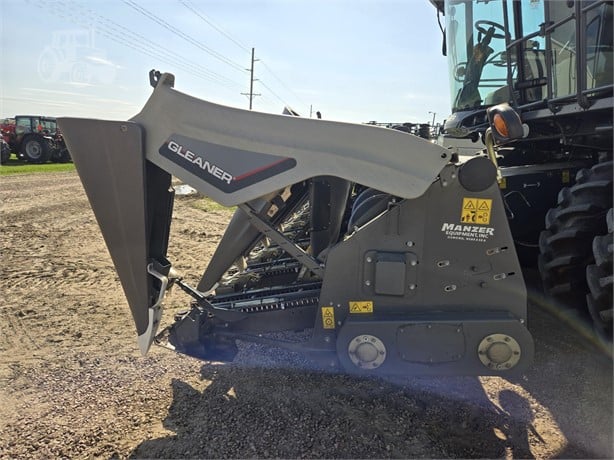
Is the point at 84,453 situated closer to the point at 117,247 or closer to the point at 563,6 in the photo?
the point at 117,247

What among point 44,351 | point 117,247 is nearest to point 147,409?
point 117,247

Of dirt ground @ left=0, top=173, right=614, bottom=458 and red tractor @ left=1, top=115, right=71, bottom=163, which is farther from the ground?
red tractor @ left=1, top=115, right=71, bottom=163

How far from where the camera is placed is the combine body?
2.24 metres

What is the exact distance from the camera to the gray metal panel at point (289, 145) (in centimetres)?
221

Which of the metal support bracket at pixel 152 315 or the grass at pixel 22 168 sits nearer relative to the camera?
the metal support bracket at pixel 152 315

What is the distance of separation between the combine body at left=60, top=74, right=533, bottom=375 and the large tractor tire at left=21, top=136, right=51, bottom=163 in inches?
810

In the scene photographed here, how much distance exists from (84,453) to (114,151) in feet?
4.71

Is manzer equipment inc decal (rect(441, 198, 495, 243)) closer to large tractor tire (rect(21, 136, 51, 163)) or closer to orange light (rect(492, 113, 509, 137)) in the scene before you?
orange light (rect(492, 113, 509, 137))

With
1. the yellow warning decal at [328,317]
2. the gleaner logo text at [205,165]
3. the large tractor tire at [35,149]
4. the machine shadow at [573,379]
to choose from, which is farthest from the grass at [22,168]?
the machine shadow at [573,379]

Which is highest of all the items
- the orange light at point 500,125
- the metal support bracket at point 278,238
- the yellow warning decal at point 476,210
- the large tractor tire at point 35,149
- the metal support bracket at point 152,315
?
the large tractor tire at point 35,149

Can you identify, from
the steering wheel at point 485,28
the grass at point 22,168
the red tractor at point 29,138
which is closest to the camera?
the steering wheel at point 485,28

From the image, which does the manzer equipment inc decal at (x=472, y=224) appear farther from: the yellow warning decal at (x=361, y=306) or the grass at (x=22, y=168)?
the grass at (x=22, y=168)

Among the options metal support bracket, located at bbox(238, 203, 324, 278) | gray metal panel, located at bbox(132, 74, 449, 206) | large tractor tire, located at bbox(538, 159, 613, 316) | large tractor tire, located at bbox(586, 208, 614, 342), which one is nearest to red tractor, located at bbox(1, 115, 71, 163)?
gray metal panel, located at bbox(132, 74, 449, 206)

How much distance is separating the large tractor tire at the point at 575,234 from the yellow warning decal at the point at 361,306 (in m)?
1.37
